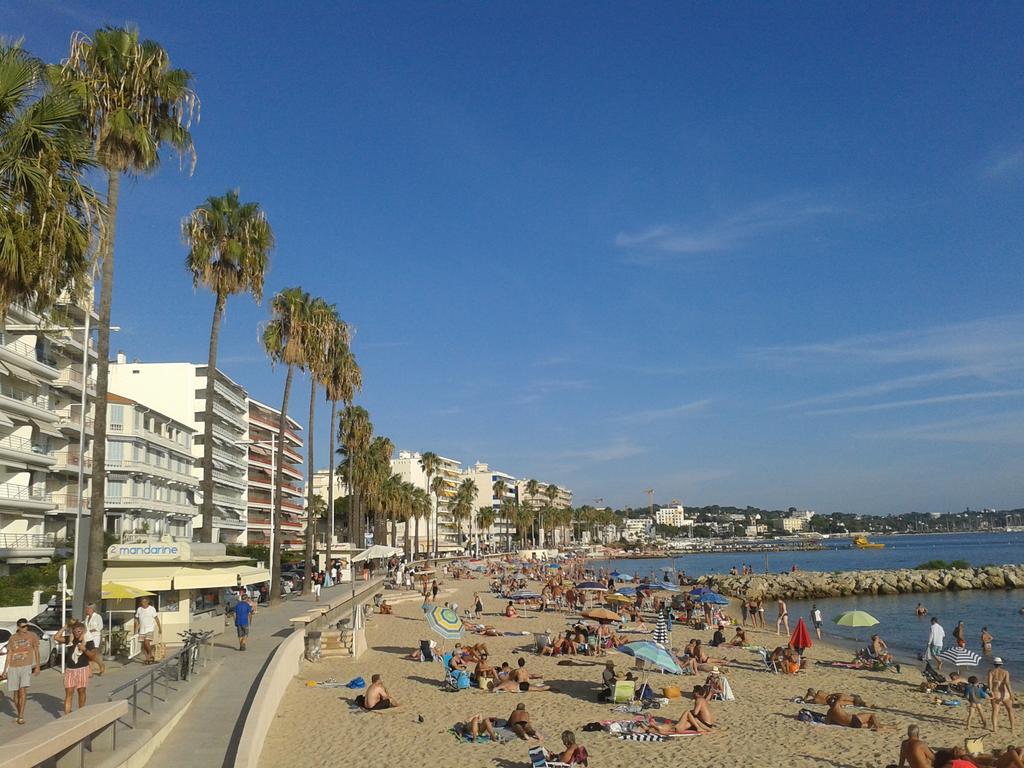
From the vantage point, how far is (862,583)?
62.9m

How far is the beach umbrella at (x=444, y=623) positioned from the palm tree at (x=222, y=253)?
31.8 ft

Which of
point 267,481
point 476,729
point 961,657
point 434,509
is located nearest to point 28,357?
point 476,729

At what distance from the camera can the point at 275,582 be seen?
34656 millimetres

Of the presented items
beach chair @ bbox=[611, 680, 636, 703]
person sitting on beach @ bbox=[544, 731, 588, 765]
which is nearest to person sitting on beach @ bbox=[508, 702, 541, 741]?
person sitting on beach @ bbox=[544, 731, 588, 765]

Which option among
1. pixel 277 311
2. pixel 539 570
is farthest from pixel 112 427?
pixel 539 570

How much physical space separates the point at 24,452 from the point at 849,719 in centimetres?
3596

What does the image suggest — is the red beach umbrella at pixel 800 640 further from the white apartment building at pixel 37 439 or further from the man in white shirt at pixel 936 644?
the white apartment building at pixel 37 439

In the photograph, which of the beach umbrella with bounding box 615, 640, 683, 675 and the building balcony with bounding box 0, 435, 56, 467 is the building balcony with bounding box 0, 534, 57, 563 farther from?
the beach umbrella with bounding box 615, 640, 683, 675

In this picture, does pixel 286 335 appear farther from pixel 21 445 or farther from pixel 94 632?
pixel 94 632

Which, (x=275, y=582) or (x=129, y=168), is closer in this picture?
(x=129, y=168)

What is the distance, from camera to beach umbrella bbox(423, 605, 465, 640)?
22827 mm

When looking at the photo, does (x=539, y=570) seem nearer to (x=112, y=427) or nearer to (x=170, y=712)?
(x=112, y=427)

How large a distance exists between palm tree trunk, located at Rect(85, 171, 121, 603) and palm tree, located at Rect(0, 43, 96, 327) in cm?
823

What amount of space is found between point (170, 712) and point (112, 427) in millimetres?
38647
